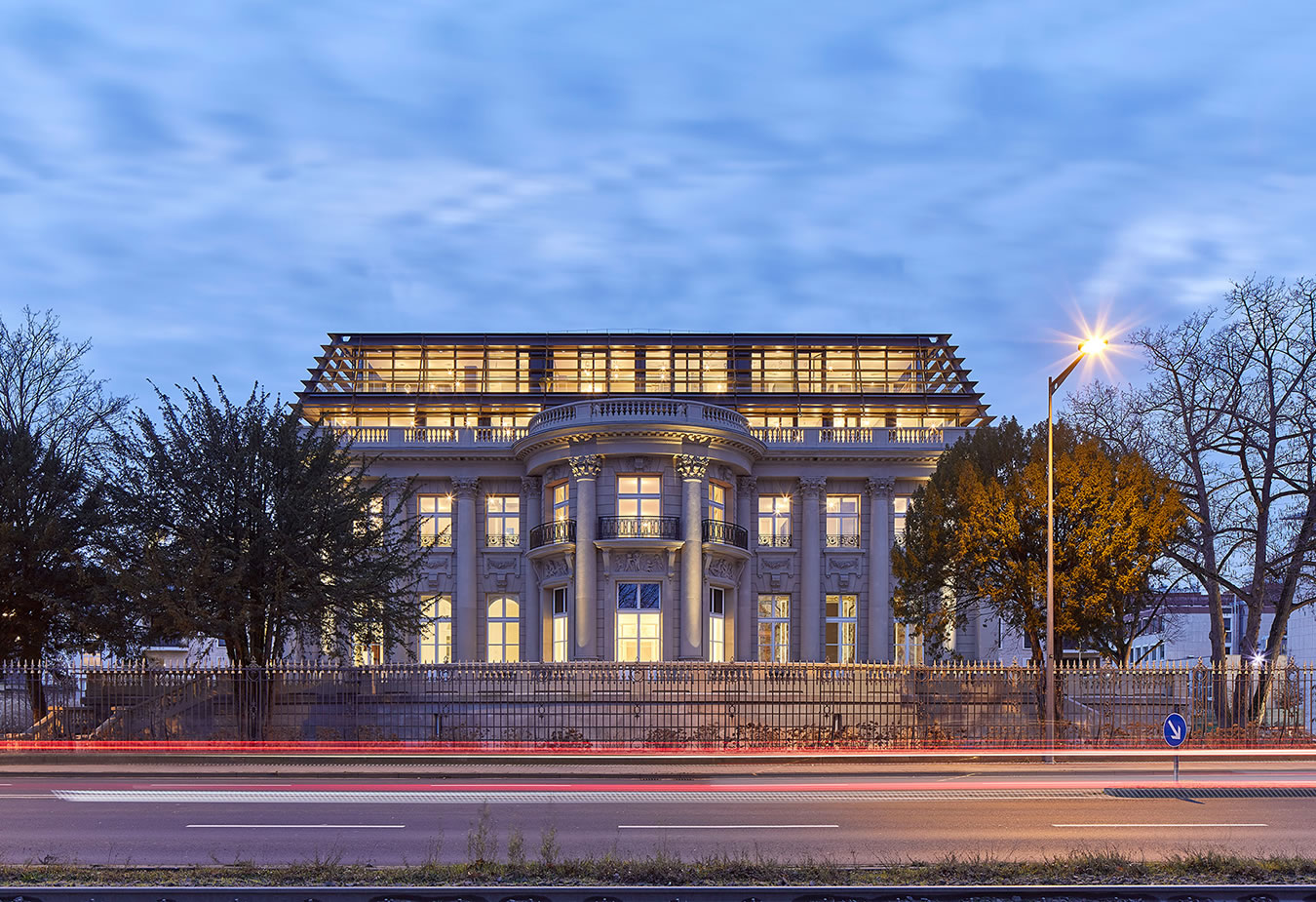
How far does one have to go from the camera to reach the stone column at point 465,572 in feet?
160

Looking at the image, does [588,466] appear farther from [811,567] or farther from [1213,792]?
[1213,792]

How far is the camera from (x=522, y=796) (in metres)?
17.8

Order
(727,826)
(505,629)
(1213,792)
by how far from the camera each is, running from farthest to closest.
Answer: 1. (505,629)
2. (1213,792)
3. (727,826)

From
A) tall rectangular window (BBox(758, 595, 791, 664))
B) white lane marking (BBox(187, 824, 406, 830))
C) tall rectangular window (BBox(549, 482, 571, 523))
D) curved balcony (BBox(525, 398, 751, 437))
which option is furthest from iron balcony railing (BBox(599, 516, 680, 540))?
white lane marking (BBox(187, 824, 406, 830))

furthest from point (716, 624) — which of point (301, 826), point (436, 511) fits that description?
point (301, 826)

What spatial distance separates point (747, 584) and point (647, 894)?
1590 inches

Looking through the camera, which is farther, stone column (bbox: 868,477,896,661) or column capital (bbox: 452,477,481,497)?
column capital (bbox: 452,477,481,497)

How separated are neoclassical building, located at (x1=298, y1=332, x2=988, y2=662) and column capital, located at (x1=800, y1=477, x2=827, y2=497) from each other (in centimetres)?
10

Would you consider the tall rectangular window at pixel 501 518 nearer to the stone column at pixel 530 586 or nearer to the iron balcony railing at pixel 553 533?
the stone column at pixel 530 586

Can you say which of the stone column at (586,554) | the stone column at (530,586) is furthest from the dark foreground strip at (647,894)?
the stone column at (530,586)

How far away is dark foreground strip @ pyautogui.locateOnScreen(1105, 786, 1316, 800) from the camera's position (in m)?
18.0

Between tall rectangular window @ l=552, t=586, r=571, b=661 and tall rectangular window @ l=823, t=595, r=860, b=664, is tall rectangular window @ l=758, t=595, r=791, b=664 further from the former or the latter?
tall rectangular window @ l=552, t=586, r=571, b=661

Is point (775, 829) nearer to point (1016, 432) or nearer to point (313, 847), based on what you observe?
point (313, 847)

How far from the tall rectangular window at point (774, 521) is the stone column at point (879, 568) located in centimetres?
382
